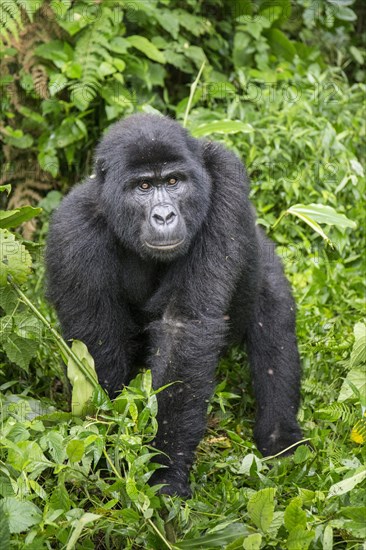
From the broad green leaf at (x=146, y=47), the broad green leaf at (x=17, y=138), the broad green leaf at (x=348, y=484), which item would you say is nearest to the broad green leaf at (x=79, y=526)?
the broad green leaf at (x=348, y=484)

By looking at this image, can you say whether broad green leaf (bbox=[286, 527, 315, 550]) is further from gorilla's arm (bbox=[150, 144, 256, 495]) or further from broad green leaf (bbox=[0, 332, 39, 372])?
broad green leaf (bbox=[0, 332, 39, 372])

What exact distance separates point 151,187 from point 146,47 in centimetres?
308

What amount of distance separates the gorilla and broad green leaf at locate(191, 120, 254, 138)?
1.49 metres

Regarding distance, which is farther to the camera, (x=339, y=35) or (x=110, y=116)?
(x=339, y=35)

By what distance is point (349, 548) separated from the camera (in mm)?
3871

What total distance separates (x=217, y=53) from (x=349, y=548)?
5.91 m

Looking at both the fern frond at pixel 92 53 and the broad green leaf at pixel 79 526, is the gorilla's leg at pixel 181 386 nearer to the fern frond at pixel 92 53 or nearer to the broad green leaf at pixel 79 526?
the broad green leaf at pixel 79 526

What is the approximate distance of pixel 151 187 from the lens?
504 cm

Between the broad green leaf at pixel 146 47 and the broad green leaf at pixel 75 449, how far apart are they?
469 centimetres

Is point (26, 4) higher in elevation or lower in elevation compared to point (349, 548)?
higher

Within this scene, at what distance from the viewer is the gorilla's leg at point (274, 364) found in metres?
5.48

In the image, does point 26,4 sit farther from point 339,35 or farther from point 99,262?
point 339,35

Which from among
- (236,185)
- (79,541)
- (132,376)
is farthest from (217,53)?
(79,541)

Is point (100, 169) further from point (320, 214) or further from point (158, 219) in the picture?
point (320, 214)
